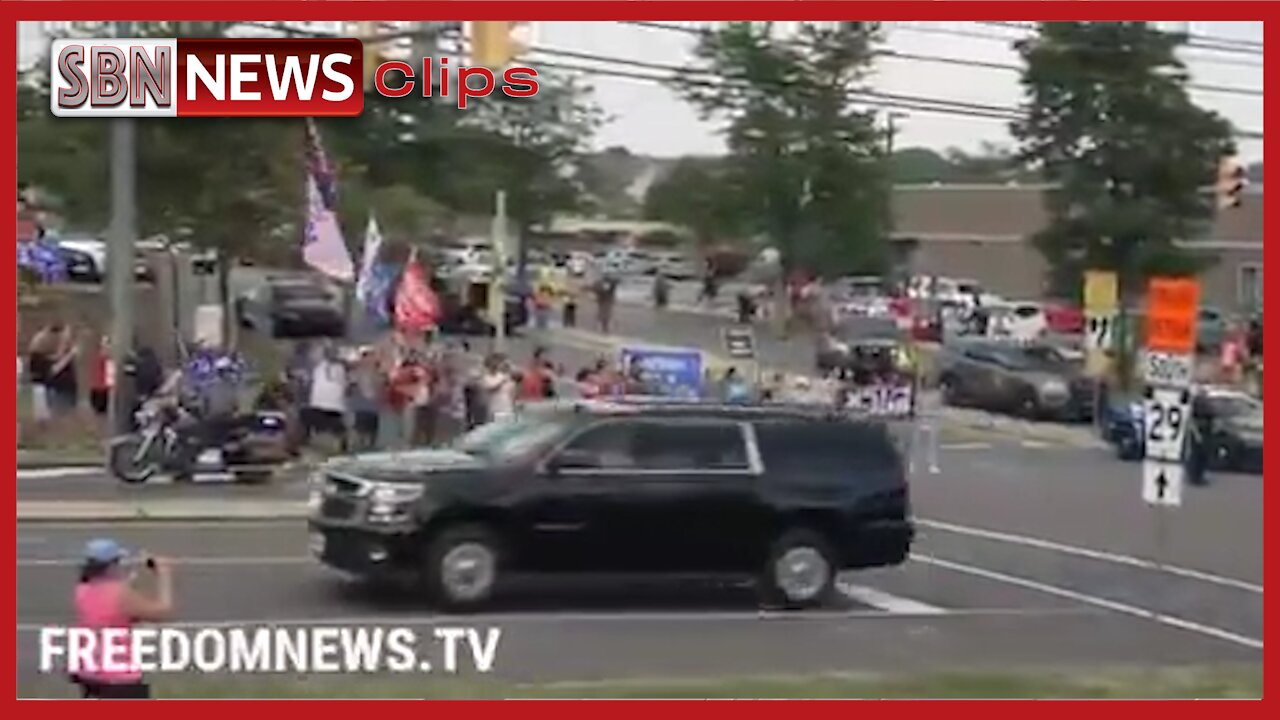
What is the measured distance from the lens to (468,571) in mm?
12297

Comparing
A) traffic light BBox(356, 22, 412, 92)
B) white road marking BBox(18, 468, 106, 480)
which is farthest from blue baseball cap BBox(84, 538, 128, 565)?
traffic light BBox(356, 22, 412, 92)

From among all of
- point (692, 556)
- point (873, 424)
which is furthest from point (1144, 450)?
point (692, 556)

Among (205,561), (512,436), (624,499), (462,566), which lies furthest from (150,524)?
(624,499)

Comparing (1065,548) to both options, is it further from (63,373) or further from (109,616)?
(63,373)

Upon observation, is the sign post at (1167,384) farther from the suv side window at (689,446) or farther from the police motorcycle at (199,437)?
the police motorcycle at (199,437)

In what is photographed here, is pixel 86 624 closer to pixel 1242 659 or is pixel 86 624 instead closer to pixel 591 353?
pixel 591 353

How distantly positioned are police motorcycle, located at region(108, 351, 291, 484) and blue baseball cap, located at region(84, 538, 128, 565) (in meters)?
0.35

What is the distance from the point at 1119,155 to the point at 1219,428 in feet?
5.05

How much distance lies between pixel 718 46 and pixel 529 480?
201 centimetres

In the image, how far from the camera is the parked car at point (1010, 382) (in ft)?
43.1

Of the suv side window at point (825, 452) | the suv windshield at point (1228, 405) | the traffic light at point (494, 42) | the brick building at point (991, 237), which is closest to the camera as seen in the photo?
the traffic light at point (494, 42)

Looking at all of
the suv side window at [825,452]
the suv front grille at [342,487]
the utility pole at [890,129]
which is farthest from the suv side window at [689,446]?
the utility pole at [890,129]

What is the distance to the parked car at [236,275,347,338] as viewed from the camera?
12.1 m

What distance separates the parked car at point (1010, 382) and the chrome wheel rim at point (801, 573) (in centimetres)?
122
